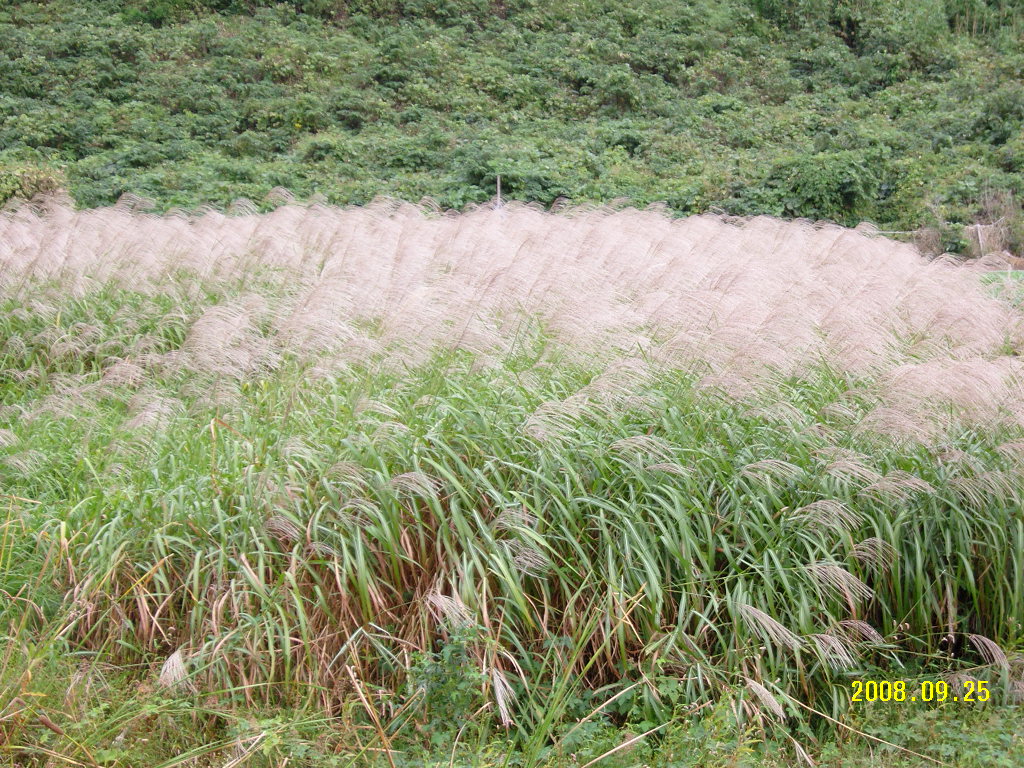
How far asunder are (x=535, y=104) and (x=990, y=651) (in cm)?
1980

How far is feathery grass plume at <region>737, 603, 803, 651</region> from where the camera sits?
11.7 ft

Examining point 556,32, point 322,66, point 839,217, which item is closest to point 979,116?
point 839,217

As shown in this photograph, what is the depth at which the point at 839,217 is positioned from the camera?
14.4 metres

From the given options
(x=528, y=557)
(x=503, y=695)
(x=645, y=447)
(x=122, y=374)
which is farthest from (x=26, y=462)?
(x=645, y=447)

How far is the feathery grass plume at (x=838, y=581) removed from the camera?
3.69m

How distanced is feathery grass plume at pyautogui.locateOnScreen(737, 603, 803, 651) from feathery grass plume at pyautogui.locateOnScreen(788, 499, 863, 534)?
1.60 ft

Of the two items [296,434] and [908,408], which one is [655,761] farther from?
[296,434]

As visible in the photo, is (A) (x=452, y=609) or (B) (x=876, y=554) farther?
(B) (x=876, y=554)

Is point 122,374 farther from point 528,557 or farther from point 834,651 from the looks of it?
point 834,651

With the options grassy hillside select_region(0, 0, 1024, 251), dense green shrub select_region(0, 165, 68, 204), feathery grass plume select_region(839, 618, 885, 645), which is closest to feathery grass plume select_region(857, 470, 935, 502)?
feathery grass plume select_region(839, 618, 885, 645)

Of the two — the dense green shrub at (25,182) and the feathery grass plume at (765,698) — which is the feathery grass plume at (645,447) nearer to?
the feathery grass plume at (765,698)

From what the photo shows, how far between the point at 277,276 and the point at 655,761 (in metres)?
5.23

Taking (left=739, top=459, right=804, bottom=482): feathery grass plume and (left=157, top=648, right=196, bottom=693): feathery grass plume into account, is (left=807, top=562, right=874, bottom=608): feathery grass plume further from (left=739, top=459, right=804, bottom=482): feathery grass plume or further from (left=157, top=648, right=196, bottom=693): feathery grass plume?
(left=157, top=648, right=196, bottom=693): feathery grass plume

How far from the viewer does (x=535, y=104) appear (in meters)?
22.0
